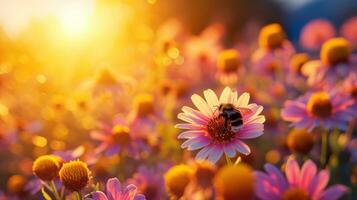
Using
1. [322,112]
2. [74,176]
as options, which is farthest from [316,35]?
[74,176]

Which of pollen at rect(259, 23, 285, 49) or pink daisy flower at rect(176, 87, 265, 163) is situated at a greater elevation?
pollen at rect(259, 23, 285, 49)

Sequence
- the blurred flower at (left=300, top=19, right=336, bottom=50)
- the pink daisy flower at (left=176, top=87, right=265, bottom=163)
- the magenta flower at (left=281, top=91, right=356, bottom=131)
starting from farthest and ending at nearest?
the blurred flower at (left=300, top=19, right=336, bottom=50), the magenta flower at (left=281, top=91, right=356, bottom=131), the pink daisy flower at (left=176, top=87, right=265, bottom=163)

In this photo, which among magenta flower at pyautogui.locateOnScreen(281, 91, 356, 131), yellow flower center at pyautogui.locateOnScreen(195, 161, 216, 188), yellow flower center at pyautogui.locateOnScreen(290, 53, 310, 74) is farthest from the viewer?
yellow flower center at pyautogui.locateOnScreen(290, 53, 310, 74)

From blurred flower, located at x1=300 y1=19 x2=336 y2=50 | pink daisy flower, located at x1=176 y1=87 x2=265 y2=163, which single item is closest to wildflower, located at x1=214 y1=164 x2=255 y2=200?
pink daisy flower, located at x1=176 y1=87 x2=265 y2=163

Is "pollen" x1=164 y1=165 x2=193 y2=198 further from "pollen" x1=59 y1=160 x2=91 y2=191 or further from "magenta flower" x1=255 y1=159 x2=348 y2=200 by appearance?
"magenta flower" x1=255 y1=159 x2=348 y2=200

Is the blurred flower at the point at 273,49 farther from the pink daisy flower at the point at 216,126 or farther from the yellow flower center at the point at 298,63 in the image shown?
the pink daisy flower at the point at 216,126

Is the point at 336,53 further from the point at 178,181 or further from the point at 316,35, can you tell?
the point at 316,35
